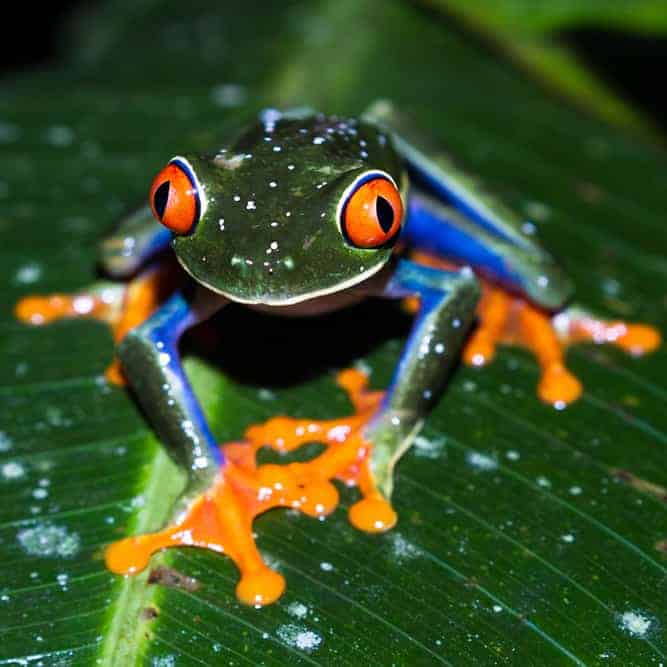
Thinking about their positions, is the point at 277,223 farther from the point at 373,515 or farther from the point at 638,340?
the point at 638,340

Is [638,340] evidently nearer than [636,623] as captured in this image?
No

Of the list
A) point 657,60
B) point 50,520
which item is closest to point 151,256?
point 50,520

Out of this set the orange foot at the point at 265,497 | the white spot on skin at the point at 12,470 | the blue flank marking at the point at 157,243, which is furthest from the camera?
the blue flank marking at the point at 157,243

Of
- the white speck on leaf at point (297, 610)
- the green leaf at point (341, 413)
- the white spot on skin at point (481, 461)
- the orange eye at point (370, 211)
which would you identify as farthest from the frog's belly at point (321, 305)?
the white speck on leaf at point (297, 610)

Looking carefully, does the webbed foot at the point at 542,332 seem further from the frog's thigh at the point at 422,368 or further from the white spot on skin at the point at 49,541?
the white spot on skin at the point at 49,541

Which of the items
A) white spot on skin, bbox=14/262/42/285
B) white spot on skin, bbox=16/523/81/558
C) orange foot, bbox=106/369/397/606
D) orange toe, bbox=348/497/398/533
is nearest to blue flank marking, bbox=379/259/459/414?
orange foot, bbox=106/369/397/606

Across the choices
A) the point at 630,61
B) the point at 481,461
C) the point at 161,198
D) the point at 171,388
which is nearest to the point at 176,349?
the point at 171,388
